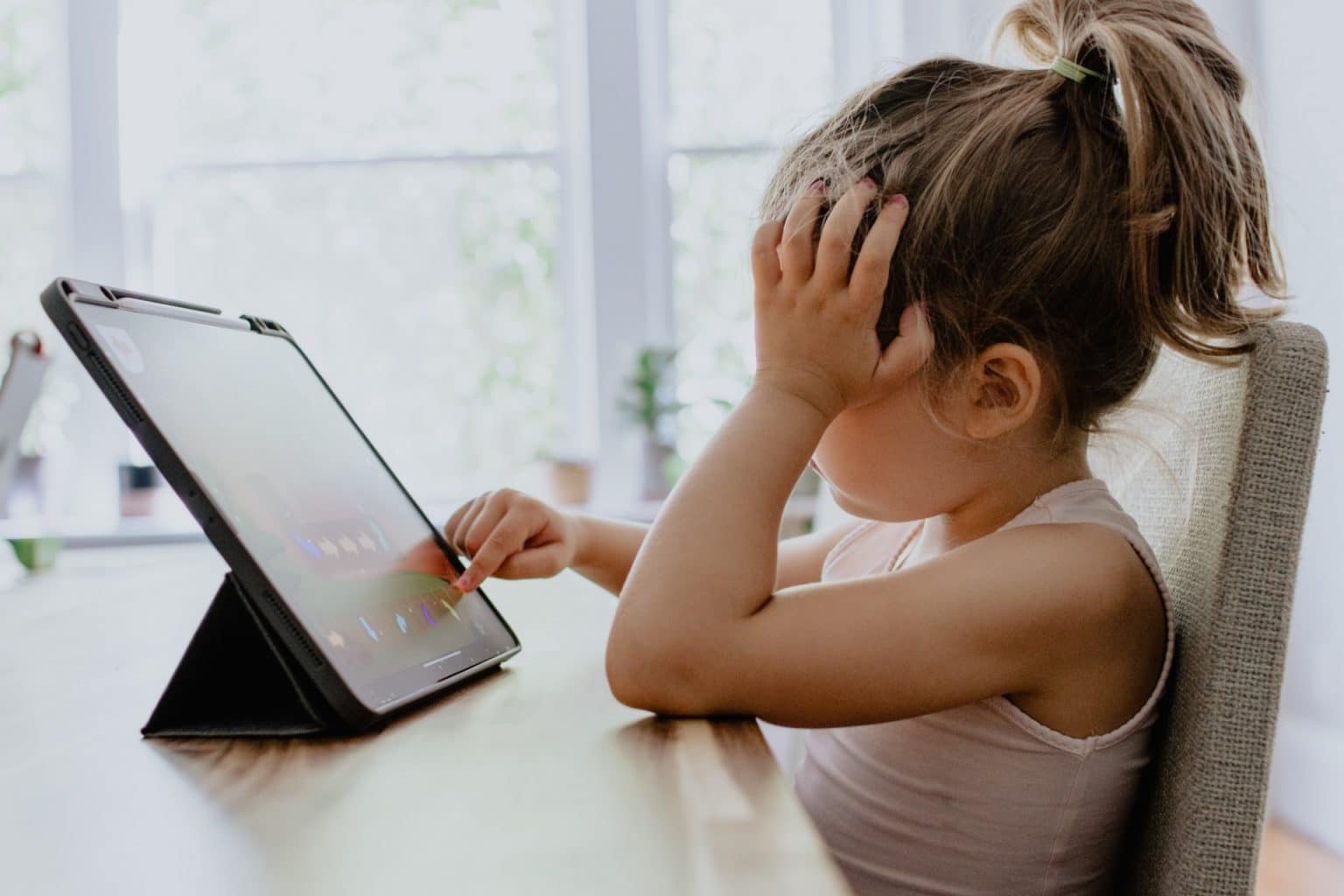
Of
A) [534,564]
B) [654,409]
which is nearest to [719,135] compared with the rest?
[654,409]

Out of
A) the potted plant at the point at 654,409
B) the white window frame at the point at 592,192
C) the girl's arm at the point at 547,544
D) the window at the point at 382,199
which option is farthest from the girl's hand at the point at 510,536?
the window at the point at 382,199

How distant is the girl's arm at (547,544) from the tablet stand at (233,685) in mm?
198

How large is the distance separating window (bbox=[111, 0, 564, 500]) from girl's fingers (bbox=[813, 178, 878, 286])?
2.25 m

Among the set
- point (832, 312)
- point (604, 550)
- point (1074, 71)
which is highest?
point (1074, 71)

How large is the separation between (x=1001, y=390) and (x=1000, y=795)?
10.3 inches

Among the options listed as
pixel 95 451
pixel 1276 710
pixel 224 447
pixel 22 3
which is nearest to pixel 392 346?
pixel 95 451

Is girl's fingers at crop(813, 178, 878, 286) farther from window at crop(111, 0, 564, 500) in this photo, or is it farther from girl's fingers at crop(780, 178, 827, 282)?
window at crop(111, 0, 564, 500)

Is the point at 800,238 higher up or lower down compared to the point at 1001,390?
higher up

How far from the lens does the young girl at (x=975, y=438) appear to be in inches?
27.0

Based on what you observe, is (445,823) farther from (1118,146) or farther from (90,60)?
(90,60)

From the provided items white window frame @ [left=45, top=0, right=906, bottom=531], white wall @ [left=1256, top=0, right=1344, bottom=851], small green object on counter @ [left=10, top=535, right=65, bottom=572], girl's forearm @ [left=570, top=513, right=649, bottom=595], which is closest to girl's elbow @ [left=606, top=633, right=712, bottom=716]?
girl's forearm @ [left=570, top=513, right=649, bottom=595]

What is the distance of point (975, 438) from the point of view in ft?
2.69

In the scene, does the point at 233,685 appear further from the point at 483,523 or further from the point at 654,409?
the point at 654,409

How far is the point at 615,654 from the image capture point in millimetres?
663
